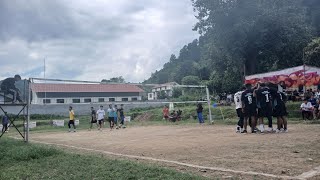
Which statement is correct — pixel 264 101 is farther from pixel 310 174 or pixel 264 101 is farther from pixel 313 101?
pixel 313 101

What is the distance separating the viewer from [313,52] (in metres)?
31.8

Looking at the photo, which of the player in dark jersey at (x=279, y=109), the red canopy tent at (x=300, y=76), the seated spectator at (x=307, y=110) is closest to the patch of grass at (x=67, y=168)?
the player in dark jersey at (x=279, y=109)

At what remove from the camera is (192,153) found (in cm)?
891

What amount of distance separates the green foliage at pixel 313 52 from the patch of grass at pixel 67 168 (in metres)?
28.1

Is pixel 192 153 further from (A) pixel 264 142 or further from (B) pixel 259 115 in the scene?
(B) pixel 259 115

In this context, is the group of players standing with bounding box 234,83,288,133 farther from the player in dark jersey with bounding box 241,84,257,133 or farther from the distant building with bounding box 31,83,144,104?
the distant building with bounding box 31,83,144,104

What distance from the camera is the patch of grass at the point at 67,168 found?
649 cm

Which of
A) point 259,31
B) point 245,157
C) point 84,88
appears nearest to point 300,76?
point 259,31

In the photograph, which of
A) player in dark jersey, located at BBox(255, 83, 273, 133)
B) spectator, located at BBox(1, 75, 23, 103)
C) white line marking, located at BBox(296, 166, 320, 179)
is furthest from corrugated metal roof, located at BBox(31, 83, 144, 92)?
white line marking, located at BBox(296, 166, 320, 179)

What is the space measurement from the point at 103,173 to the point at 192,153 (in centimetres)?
285

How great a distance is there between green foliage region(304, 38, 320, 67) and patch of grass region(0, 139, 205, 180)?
2810 cm

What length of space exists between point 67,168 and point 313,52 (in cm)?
2947

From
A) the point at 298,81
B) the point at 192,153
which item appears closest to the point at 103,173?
the point at 192,153

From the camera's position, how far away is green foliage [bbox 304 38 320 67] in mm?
31812
